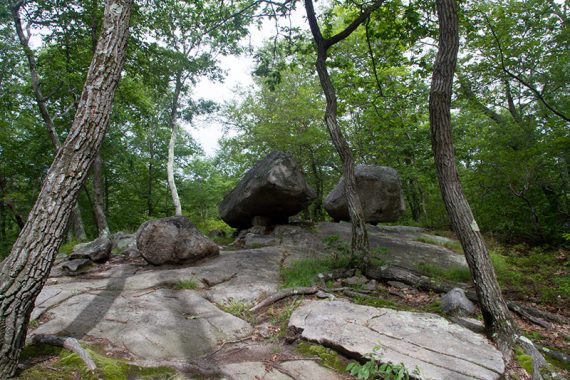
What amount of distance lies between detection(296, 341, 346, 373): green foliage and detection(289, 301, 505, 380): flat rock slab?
0.08 meters

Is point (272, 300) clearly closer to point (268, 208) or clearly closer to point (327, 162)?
point (268, 208)

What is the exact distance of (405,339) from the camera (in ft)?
13.5

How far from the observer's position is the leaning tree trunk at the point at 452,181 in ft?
14.3

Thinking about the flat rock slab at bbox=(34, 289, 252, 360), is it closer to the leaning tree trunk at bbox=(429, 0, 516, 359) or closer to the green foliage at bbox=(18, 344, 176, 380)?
the green foliage at bbox=(18, 344, 176, 380)

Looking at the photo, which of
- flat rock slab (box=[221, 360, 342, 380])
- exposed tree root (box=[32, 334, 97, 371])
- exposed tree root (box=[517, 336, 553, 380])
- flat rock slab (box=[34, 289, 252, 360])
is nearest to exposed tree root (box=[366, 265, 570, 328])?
exposed tree root (box=[517, 336, 553, 380])

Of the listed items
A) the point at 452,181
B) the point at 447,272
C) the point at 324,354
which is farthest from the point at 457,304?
the point at 324,354

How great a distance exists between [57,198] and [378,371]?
12.6 ft

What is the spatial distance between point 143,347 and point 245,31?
8.90m

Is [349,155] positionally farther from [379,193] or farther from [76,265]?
[76,265]

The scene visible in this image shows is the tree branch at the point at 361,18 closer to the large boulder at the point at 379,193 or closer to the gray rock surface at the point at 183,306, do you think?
the large boulder at the point at 379,193

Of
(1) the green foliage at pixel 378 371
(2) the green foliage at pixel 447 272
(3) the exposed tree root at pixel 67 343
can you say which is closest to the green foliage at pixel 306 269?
(2) the green foliage at pixel 447 272

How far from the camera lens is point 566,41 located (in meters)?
10.8

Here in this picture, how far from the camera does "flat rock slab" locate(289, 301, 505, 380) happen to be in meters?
3.54

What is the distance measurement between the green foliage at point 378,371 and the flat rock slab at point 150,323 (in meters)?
1.85
